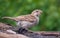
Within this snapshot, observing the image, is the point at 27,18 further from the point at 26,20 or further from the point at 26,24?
the point at 26,24

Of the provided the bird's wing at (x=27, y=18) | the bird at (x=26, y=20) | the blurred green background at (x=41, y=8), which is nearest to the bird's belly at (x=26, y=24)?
the bird at (x=26, y=20)

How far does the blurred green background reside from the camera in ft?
32.9

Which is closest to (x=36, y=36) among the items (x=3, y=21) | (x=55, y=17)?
(x=3, y=21)

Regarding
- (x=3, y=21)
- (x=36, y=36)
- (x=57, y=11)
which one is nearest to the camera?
(x=36, y=36)

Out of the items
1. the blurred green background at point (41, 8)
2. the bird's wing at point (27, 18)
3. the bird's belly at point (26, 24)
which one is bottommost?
the bird's belly at point (26, 24)

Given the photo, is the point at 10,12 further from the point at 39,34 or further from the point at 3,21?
the point at 39,34

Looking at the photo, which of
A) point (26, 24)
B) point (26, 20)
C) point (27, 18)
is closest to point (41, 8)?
point (27, 18)

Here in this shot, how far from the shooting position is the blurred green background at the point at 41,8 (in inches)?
394

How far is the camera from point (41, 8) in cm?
1021

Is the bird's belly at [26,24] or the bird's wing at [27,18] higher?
the bird's wing at [27,18]

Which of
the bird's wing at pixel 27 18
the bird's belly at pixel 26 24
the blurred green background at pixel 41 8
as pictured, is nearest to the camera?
the bird's belly at pixel 26 24

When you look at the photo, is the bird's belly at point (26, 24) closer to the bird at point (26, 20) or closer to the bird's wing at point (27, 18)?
the bird at point (26, 20)

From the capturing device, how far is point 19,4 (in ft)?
34.1

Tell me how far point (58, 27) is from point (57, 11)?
615 mm
